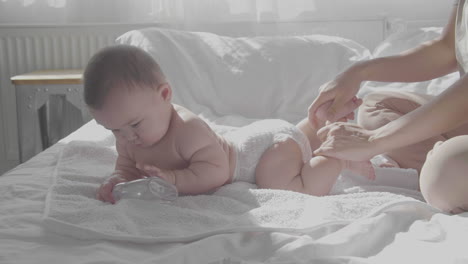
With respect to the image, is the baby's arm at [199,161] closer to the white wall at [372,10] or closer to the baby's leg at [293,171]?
the baby's leg at [293,171]

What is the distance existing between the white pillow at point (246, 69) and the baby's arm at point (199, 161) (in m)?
0.65

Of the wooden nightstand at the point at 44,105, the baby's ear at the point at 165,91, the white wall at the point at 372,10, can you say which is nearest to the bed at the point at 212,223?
the baby's ear at the point at 165,91

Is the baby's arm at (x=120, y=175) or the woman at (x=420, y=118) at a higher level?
the woman at (x=420, y=118)

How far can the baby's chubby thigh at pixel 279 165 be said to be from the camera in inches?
47.0

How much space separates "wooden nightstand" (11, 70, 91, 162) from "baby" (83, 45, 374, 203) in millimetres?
1165

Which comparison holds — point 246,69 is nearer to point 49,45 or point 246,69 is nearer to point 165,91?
point 165,91

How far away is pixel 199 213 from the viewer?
0.96m

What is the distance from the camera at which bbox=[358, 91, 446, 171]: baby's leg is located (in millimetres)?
1313

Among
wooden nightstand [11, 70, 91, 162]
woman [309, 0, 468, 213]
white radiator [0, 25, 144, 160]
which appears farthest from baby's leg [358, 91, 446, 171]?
white radiator [0, 25, 144, 160]

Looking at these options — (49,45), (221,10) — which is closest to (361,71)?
(221,10)

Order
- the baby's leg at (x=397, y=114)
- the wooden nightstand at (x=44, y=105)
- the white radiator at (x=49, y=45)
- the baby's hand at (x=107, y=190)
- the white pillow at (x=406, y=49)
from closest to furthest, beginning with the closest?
the baby's hand at (x=107, y=190)
the baby's leg at (x=397, y=114)
the white pillow at (x=406, y=49)
the wooden nightstand at (x=44, y=105)
the white radiator at (x=49, y=45)

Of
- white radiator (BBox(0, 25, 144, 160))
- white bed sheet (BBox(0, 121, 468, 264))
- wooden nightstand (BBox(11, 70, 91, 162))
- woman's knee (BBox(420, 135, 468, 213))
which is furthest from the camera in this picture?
white radiator (BBox(0, 25, 144, 160))

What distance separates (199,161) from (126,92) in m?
0.20

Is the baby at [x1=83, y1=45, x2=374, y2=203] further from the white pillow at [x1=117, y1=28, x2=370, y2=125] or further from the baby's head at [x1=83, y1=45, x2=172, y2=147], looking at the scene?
the white pillow at [x1=117, y1=28, x2=370, y2=125]
